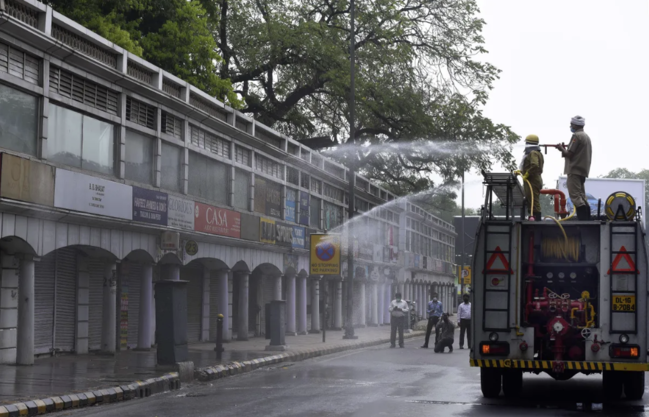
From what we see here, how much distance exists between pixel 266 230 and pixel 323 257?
3898 millimetres

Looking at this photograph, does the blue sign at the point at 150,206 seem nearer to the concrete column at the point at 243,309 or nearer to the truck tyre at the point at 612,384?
the concrete column at the point at 243,309

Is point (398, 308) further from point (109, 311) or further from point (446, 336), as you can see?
point (109, 311)

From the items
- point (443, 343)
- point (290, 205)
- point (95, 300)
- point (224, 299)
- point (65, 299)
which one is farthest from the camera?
point (290, 205)

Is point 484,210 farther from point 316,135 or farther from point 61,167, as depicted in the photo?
point 316,135

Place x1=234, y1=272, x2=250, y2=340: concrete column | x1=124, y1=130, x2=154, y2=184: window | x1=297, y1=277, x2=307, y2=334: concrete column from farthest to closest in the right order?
x1=297, y1=277, x2=307, y2=334: concrete column → x1=234, y1=272, x2=250, y2=340: concrete column → x1=124, y1=130, x2=154, y2=184: window

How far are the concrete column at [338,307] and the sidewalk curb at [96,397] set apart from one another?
2838 centimetres

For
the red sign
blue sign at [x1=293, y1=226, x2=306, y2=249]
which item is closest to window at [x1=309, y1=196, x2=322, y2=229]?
blue sign at [x1=293, y1=226, x2=306, y2=249]

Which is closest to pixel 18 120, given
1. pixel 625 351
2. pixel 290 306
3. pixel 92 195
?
pixel 92 195

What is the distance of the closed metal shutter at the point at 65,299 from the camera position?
2123 centimetres

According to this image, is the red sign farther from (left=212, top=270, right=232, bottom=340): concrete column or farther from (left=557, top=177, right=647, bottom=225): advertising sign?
(left=557, top=177, right=647, bottom=225): advertising sign

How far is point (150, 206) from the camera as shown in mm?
23562

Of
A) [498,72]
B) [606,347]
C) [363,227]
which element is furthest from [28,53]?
[363,227]

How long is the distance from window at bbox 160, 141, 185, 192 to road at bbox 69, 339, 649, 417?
730 cm

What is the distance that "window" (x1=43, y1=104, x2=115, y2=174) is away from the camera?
1959cm
